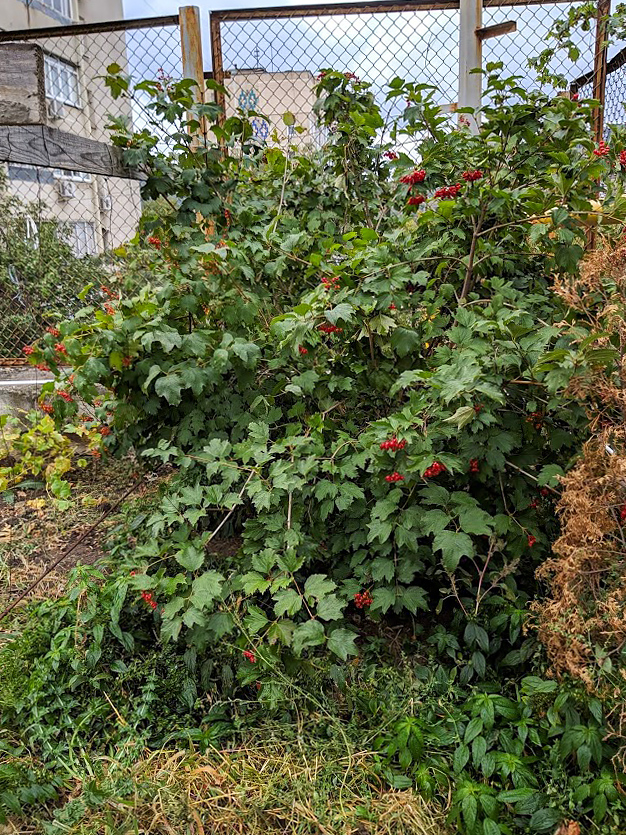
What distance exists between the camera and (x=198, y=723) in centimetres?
229

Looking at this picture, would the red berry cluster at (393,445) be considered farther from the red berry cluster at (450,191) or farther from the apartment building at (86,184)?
the apartment building at (86,184)

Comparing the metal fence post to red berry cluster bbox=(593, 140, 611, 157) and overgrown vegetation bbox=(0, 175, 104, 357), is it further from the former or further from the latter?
overgrown vegetation bbox=(0, 175, 104, 357)

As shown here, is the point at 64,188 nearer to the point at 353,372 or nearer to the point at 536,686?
the point at 353,372

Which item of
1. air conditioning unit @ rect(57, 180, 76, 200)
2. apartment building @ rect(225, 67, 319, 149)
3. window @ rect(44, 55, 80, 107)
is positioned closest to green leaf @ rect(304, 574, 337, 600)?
apartment building @ rect(225, 67, 319, 149)

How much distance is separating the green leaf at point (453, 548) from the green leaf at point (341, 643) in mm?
360

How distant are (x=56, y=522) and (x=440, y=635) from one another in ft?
8.01

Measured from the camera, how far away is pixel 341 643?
192 centimetres

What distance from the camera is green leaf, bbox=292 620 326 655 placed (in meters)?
1.85

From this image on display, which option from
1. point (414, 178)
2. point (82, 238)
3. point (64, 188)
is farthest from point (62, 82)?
point (414, 178)

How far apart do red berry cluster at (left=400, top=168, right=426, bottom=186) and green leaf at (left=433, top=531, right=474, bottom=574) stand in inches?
58.1

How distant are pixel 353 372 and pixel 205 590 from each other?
3.47ft

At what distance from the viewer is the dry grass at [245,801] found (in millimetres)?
1816

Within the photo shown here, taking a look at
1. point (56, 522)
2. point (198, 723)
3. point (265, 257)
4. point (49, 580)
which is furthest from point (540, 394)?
point (56, 522)

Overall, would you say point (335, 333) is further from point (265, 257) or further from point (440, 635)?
point (440, 635)
